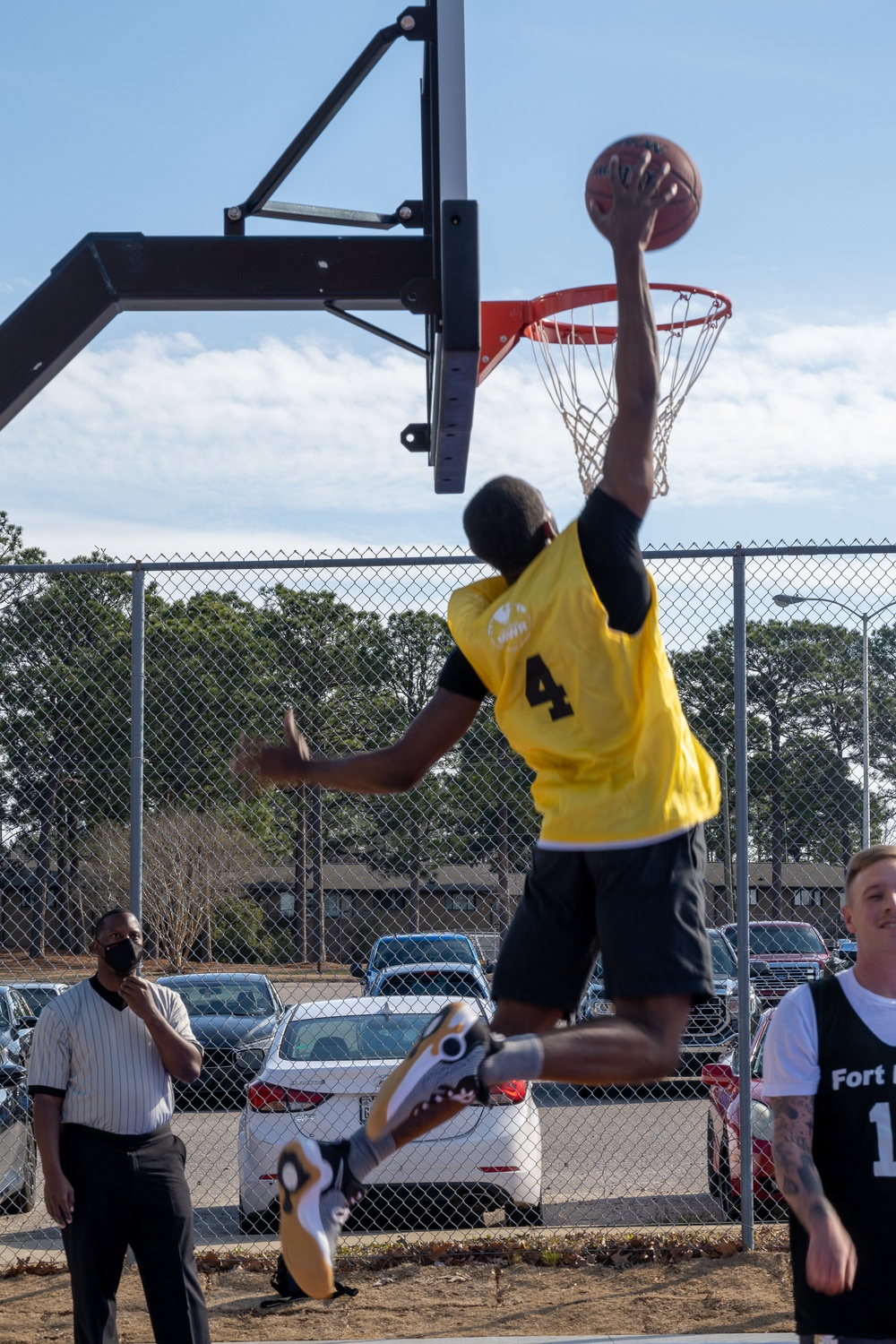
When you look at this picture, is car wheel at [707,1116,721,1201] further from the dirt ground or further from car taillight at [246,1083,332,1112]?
car taillight at [246,1083,332,1112]

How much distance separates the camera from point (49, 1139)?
562cm

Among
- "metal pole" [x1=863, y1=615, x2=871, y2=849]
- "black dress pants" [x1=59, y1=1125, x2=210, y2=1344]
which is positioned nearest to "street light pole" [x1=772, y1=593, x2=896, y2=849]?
"metal pole" [x1=863, y1=615, x2=871, y2=849]

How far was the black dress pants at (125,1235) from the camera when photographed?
18.1 ft

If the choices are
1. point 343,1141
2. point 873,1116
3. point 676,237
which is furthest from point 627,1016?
point 676,237

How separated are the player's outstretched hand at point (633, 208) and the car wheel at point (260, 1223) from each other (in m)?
6.72

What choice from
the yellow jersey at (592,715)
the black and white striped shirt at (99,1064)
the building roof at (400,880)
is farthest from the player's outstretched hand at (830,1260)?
the building roof at (400,880)

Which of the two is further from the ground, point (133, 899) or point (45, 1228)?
point (133, 899)

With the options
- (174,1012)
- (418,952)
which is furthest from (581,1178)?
(174,1012)

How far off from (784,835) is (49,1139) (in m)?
5.73

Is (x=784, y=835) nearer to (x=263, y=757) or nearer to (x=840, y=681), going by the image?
(x=840, y=681)

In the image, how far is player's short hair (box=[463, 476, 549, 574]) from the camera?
3.52 m

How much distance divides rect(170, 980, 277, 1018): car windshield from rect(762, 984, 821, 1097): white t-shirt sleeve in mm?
10708

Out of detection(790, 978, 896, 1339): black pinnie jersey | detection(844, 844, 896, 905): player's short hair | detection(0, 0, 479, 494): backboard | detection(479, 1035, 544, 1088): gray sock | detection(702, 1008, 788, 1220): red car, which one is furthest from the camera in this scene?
detection(702, 1008, 788, 1220): red car

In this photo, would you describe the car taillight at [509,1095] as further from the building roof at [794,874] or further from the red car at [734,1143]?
the building roof at [794,874]
